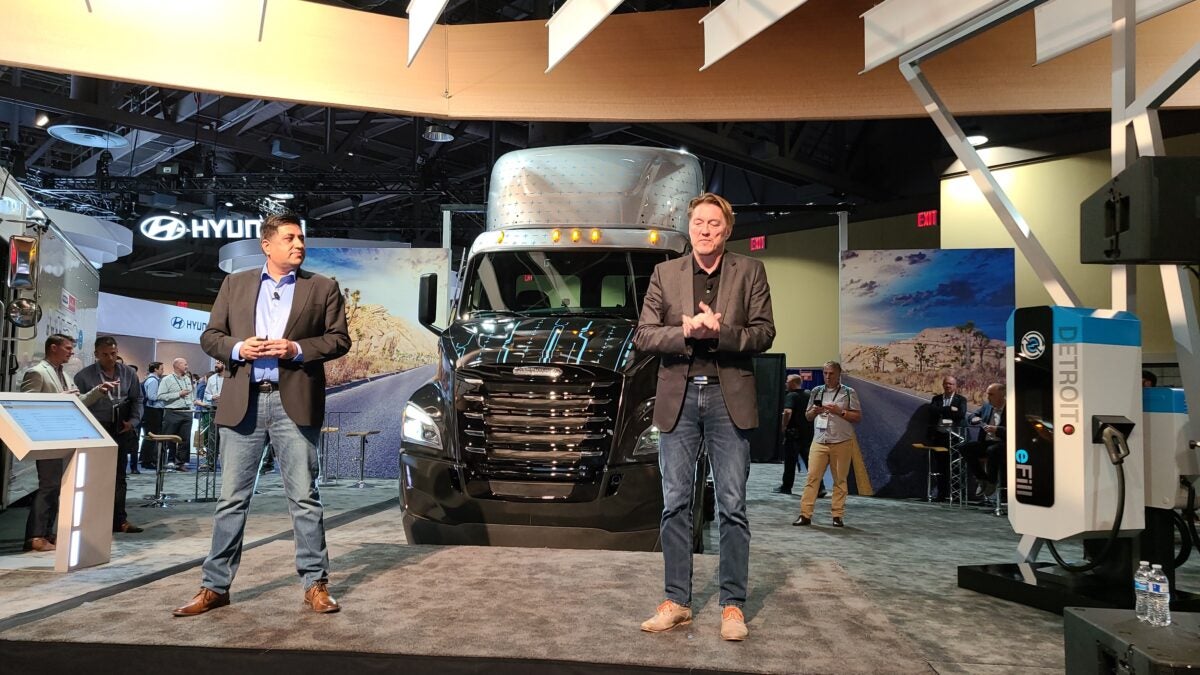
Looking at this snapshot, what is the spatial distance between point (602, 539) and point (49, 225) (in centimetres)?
635

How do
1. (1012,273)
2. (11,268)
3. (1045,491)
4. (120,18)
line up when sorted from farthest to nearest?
1. (1012,273)
2. (120,18)
3. (11,268)
4. (1045,491)

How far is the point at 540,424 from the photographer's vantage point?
563 cm

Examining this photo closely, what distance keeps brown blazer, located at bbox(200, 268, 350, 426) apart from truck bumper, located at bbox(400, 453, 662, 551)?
5.38 feet

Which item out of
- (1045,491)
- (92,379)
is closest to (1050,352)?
(1045,491)

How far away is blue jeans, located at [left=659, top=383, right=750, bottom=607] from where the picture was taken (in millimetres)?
3740

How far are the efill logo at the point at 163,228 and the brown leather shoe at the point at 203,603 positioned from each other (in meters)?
19.3

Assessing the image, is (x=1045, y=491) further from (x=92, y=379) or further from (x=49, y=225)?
(x=49, y=225)

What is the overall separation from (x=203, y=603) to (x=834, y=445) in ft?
22.7

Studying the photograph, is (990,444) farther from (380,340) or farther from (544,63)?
(380,340)

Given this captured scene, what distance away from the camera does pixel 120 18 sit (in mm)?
7344

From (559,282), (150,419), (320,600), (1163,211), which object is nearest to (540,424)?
(559,282)

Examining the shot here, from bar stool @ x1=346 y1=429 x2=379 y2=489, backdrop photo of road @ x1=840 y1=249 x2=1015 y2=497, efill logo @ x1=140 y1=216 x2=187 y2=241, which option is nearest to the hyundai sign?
efill logo @ x1=140 y1=216 x2=187 y2=241

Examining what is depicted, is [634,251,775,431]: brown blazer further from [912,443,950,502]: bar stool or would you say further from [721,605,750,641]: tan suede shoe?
[912,443,950,502]: bar stool

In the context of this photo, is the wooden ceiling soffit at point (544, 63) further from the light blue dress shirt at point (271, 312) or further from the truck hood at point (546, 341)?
the light blue dress shirt at point (271, 312)
